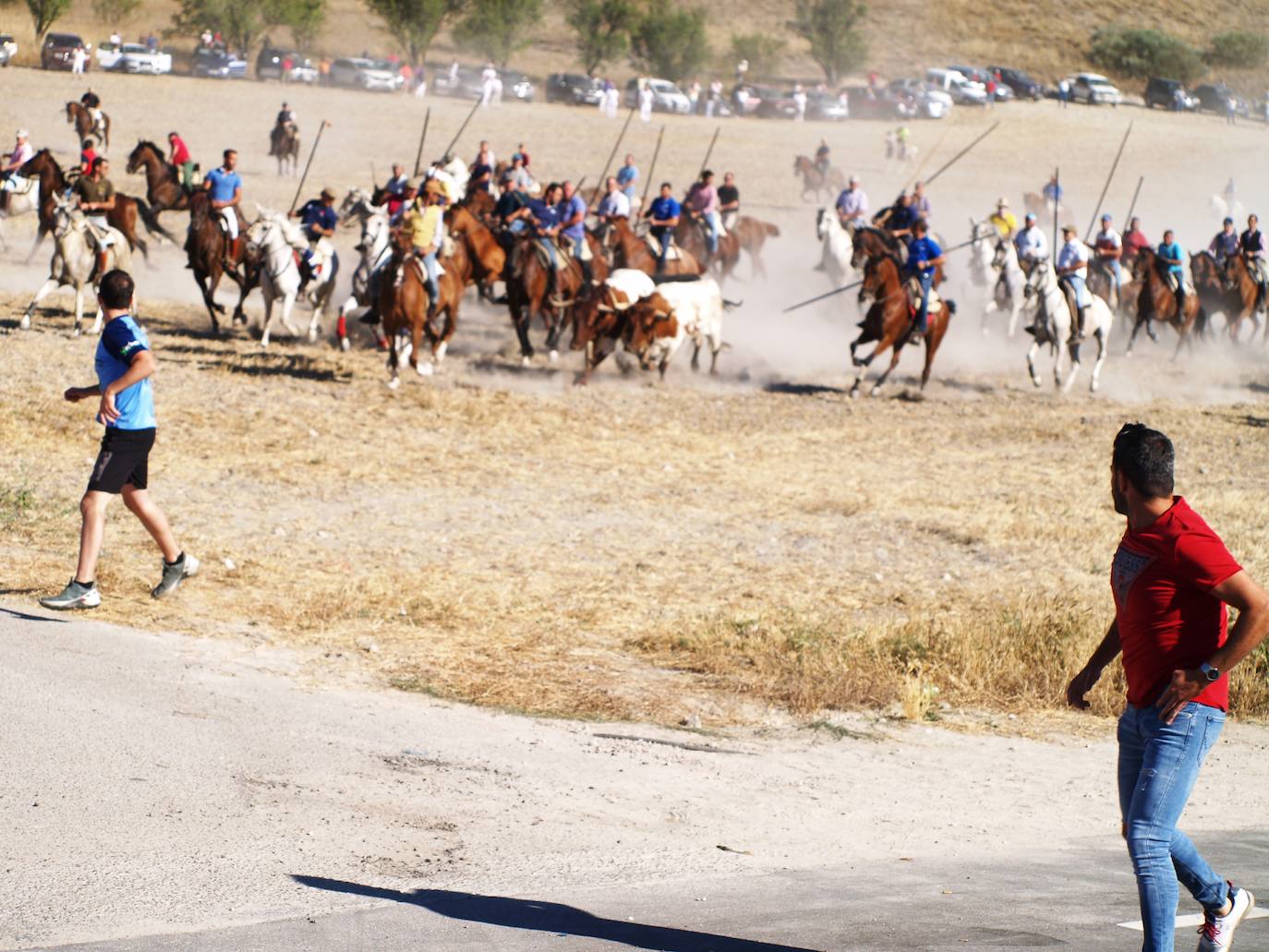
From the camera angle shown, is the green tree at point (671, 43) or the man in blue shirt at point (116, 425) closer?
the man in blue shirt at point (116, 425)

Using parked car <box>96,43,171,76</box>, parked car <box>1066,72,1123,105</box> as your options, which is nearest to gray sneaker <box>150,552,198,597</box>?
parked car <box>96,43,171,76</box>

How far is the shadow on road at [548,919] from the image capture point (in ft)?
18.0

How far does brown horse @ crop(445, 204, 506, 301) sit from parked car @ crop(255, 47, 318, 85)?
4638 cm

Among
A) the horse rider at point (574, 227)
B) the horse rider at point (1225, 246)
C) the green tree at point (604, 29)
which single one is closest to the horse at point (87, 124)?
the horse rider at point (574, 227)

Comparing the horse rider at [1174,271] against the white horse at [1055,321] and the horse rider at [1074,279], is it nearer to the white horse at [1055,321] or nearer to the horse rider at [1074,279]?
the white horse at [1055,321]

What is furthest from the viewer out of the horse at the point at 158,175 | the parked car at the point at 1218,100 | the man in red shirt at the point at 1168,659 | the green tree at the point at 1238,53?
the green tree at the point at 1238,53

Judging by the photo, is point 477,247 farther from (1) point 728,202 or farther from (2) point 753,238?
(2) point 753,238

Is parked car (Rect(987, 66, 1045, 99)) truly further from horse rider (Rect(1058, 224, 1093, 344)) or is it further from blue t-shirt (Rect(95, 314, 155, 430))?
blue t-shirt (Rect(95, 314, 155, 430))

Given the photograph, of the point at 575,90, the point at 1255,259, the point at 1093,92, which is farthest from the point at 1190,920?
the point at 1093,92

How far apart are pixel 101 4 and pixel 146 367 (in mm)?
74779

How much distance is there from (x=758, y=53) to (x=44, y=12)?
117 ft

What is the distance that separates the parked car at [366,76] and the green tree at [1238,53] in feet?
160

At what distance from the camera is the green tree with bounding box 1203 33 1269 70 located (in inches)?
3607

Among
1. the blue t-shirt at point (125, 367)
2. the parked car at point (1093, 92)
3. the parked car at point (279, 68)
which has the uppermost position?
the parked car at point (1093, 92)
